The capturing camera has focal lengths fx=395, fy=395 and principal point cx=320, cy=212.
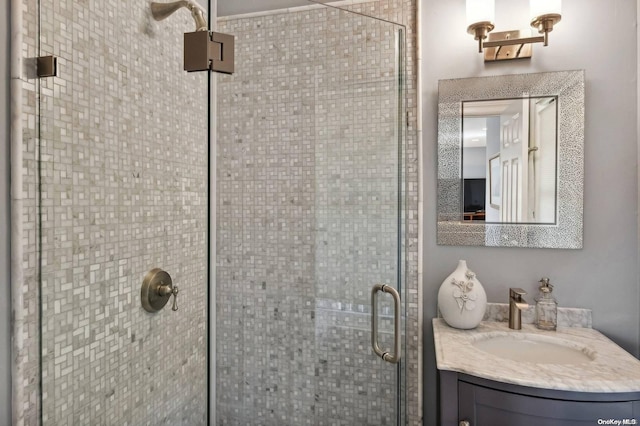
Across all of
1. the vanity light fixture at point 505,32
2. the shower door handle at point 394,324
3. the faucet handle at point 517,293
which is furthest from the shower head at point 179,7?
the faucet handle at point 517,293

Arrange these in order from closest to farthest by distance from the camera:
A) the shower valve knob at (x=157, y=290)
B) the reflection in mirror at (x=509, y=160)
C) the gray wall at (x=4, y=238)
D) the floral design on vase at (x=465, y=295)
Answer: the gray wall at (x=4, y=238), the shower valve knob at (x=157, y=290), the floral design on vase at (x=465, y=295), the reflection in mirror at (x=509, y=160)

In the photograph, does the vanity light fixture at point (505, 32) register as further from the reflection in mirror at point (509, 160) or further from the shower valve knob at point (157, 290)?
the shower valve knob at point (157, 290)

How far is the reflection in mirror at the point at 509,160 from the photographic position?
5.42 feet

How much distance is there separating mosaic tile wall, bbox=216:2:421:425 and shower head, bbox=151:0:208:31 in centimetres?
13

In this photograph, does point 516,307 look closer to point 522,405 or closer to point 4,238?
point 522,405

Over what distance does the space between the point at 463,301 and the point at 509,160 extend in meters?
0.64

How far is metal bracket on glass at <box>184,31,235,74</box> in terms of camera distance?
1.09 m

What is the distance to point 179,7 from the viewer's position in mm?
1121

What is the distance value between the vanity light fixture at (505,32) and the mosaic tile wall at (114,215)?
3.82ft

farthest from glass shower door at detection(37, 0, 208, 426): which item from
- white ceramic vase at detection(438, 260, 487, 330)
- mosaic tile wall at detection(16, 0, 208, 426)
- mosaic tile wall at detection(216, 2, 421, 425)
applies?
white ceramic vase at detection(438, 260, 487, 330)

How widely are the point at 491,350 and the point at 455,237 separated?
478mm

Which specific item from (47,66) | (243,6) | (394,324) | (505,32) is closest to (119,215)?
(47,66)

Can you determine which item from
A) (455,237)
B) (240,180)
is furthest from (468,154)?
(240,180)

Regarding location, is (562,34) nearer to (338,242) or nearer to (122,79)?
(338,242)
